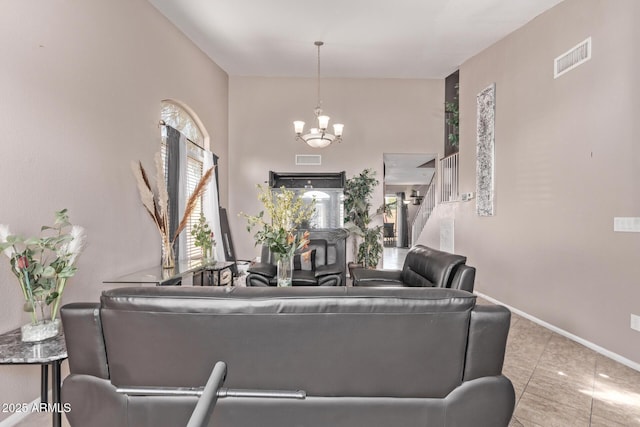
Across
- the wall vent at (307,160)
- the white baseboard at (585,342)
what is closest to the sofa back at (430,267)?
the white baseboard at (585,342)

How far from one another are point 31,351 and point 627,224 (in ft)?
14.6

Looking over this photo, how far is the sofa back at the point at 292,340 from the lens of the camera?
1400 mm

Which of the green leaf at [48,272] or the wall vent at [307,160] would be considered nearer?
the green leaf at [48,272]

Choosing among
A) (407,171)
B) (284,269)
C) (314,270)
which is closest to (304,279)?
(314,270)

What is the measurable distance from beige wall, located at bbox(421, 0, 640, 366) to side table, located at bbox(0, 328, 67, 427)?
13.9 ft

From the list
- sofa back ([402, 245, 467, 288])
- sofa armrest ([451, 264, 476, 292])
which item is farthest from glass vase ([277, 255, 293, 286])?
sofa armrest ([451, 264, 476, 292])

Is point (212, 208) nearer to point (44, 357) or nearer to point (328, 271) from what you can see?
point (328, 271)

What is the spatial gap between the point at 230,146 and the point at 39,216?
467 centimetres

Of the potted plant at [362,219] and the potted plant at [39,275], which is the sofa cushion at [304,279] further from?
the potted plant at [39,275]

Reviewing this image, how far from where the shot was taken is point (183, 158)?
4.73 metres

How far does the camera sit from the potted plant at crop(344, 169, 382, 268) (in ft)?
21.0

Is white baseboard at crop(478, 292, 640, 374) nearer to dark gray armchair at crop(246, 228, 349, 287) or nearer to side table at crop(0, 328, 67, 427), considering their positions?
dark gray armchair at crop(246, 228, 349, 287)

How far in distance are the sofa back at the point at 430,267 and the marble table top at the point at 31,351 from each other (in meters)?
2.55

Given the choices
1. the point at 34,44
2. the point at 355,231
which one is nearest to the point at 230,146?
the point at 355,231
